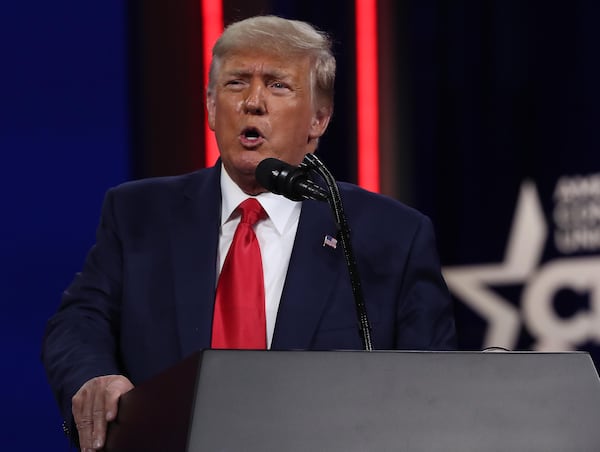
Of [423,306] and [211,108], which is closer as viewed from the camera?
[423,306]

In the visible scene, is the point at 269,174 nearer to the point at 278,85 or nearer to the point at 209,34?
the point at 278,85

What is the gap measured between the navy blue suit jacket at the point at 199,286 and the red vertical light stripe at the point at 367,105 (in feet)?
4.27

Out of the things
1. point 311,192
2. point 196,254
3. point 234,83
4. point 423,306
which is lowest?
point 423,306

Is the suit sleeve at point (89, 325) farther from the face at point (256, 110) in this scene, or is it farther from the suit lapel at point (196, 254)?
the face at point (256, 110)

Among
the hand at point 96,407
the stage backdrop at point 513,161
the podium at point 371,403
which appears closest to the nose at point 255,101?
the hand at point 96,407

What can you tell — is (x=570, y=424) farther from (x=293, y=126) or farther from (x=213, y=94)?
(x=213, y=94)

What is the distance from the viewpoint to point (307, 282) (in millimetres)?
1735

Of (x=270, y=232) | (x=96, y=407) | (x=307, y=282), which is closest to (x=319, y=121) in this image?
(x=270, y=232)

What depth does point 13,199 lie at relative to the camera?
2.96m

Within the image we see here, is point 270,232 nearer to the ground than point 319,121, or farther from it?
nearer to the ground

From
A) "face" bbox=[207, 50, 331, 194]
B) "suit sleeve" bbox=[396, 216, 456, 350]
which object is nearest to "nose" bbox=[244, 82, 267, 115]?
"face" bbox=[207, 50, 331, 194]

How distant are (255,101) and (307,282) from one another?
0.34m

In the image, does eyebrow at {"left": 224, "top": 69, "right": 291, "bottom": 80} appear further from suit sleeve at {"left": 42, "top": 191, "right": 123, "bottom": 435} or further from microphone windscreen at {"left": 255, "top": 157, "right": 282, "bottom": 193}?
microphone windscreen at {"left": 255, "top": 157, "right": 282, "bottom": 193}

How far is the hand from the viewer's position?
1249 millimetres
